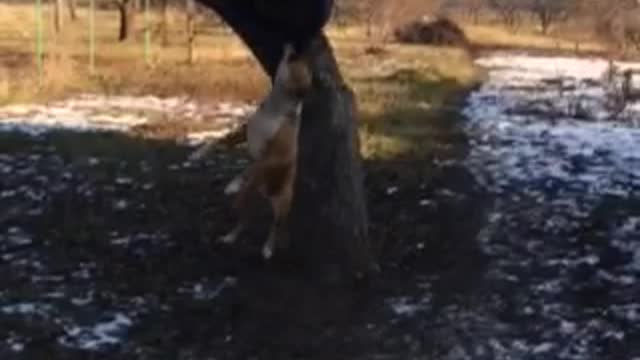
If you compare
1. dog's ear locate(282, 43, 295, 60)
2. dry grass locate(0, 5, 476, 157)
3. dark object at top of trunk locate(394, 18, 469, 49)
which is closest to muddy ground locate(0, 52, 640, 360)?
dog's ear locate(282, 43, 295, 60)

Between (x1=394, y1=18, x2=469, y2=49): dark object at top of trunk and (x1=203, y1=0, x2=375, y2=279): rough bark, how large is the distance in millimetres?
43879

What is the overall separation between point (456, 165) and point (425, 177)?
1.67 metres

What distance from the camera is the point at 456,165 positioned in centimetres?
1944

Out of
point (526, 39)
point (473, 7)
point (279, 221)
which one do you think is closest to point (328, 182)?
point (279, 221)

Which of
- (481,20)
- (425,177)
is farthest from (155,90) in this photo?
(481,20)

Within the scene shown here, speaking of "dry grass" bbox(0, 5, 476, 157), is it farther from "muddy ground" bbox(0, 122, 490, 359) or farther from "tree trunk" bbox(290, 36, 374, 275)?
"tree trunk" bbox(290, 36, 374, 275)

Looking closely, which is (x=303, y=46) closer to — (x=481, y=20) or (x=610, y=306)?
(x=610, y=306)

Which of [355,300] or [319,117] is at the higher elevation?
[319,117]

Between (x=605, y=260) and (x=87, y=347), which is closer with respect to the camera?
(x=87, y=347)

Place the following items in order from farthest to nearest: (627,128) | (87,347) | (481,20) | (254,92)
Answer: (481,20) < (254,92) < (627,128) < (87,347)

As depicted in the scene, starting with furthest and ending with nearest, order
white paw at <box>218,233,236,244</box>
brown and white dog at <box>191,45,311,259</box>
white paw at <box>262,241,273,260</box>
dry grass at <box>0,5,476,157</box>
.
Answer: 1. dry grass at <box>0,5,476,157</box>
2. white paw at <box>218,233,236,244</box>
3. white paw at <box>262,241,273,260</box>
4. brown and white dog at <box>191,45,311,259</box>

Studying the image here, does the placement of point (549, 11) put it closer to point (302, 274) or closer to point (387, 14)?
point (387, 14)

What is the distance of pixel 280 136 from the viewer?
10648 mm

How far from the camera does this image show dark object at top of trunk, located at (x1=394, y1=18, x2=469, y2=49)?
181 feet
